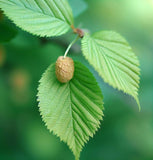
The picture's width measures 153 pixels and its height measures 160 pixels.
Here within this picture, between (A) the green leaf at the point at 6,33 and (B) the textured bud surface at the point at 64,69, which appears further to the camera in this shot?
(A) the green leaf at the point at 6,33

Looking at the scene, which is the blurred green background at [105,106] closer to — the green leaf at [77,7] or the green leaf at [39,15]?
the green leaf at [77,7]

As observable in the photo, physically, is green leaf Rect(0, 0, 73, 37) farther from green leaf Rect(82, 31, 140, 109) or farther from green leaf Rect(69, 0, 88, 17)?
green leaf Rect(69, 0, 88, 17)

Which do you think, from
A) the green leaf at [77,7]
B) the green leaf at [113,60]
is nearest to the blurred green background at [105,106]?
the green leaf at [77,7]

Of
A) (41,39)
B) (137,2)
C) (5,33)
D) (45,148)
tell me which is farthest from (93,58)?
(137,2)

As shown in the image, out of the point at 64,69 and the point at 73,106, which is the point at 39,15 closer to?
the point at 64,69

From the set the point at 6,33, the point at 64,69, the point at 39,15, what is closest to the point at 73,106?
the point at 64,69

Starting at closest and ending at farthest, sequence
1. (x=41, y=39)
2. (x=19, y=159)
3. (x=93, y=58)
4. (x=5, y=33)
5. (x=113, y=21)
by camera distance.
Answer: (x=93, y=58)
(x=5, y=33)
(x=41, y=39)
(x=19, y=159)
(x=113, y=21)

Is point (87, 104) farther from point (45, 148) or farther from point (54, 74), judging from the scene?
point (45, 148)
